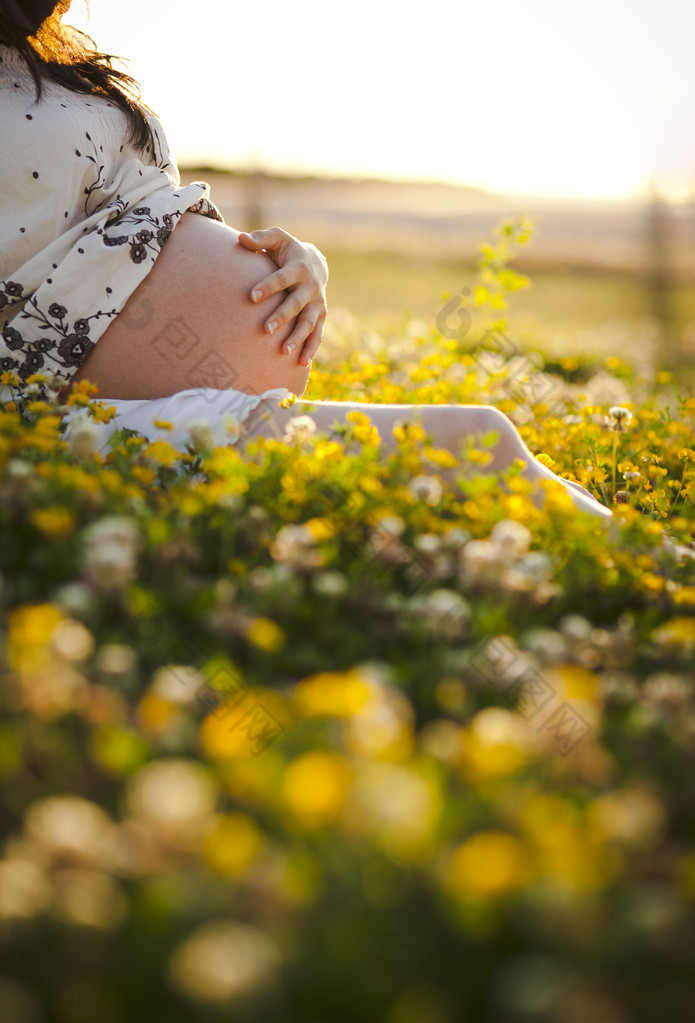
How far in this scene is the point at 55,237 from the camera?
256 cm

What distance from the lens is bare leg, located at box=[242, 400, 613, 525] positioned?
233 centimetres

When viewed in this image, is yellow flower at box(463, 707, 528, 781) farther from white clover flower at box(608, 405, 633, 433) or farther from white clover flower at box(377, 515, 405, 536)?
white clover flower at box(608, 405, 633, 433)

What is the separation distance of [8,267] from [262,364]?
84 centimetres

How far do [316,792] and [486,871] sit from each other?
0.72ft

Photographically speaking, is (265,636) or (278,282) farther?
(278,282)

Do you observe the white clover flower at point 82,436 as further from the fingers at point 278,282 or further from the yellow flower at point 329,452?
the fingers at point 278,282

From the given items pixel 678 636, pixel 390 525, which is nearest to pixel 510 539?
pixel 390 525

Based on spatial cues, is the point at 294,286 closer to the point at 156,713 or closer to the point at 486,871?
the point at 156,713

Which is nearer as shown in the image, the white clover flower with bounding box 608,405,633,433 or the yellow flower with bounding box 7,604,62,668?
the yellow flower with bounding box 7,604,62,668

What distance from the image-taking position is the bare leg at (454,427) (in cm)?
233

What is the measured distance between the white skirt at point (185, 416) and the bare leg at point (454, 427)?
0.07 metres

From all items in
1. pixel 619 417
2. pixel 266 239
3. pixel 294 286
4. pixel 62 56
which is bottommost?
pixel 619 417

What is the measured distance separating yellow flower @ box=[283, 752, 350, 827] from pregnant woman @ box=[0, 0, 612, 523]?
1446mm

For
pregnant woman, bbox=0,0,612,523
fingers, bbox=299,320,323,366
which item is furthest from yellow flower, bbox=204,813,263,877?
fingers, bbox=299,320,323,366
